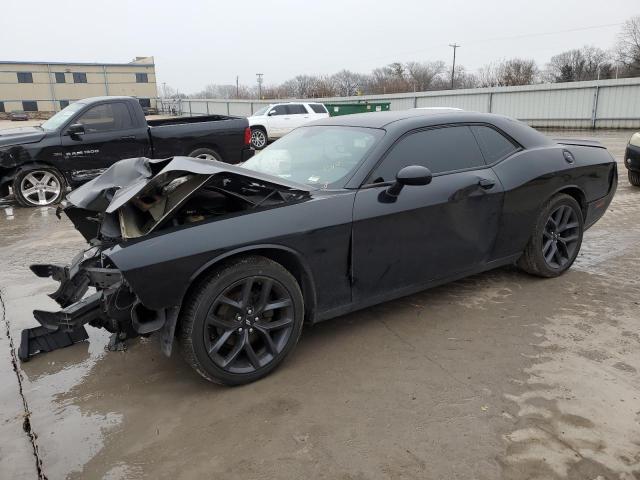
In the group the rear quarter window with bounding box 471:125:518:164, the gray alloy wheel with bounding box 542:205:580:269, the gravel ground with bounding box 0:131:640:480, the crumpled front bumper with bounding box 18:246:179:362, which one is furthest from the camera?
the gray alloy wheel with bounding box 542:205:580:269

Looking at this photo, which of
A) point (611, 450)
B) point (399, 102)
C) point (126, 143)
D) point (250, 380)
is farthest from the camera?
point (399, 102)

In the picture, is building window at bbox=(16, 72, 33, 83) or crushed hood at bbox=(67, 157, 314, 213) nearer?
crushed hood at bbox=(67, 157, 314, 213)

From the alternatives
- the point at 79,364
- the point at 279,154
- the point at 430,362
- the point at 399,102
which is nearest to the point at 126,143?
the point at 279,154

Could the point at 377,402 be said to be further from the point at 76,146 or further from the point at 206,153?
the point at 206,153

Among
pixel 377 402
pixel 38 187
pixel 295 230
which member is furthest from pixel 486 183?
pixel 38 187

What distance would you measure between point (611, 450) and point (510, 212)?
2181 mm

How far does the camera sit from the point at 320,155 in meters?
3.97

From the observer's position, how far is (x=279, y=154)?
14.1 ft

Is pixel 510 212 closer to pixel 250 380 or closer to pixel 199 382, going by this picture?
pixel 250 380

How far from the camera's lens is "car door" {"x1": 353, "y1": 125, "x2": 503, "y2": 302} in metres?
3.49

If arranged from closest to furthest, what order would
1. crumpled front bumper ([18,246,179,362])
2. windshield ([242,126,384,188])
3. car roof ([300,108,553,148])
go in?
crumpled front bumper ([18,246,179,362]), windshield ([242,126,384,188]), car roof ([300,108,553,148])

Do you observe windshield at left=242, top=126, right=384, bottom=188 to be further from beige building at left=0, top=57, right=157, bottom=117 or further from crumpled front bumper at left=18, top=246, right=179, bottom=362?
beige building at left=0, top=57, right=157, bottom=117

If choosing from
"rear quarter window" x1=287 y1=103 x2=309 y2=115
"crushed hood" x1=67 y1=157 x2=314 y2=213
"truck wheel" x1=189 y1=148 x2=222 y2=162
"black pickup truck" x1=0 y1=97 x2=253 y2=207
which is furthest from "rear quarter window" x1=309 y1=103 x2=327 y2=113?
"crushed hood" x1=67 y1=157 x2=314 y2=213

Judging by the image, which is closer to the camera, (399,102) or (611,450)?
(611,450)
